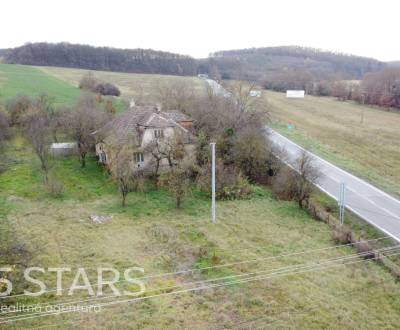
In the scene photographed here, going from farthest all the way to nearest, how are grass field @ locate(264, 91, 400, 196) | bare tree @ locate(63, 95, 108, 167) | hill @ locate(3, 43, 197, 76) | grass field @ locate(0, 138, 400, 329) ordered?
hill @ locate(3, 43, 197, 76) < grass field @ locate(264, 91, 400, 196) < bare tree @ locate(63, 95, 108, 167) < grass field @ locate(0, 138, 400, 329)

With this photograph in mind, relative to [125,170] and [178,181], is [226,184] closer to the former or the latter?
[178,181]

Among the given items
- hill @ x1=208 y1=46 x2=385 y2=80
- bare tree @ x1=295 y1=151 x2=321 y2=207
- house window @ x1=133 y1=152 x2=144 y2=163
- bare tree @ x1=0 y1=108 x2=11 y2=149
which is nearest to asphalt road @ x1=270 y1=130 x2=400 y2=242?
bare tree @ x1=295 y1=151 x2=321 y2=207

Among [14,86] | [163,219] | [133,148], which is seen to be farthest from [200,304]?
[14,86]

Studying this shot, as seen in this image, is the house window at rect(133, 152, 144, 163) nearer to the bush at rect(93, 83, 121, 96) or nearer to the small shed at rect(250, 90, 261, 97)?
the small shed at rect(250, 90, 261, 97)

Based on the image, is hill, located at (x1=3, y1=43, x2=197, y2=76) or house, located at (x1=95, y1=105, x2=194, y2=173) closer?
house, located at (x1=95, y1=105, x2=194, y2=173)

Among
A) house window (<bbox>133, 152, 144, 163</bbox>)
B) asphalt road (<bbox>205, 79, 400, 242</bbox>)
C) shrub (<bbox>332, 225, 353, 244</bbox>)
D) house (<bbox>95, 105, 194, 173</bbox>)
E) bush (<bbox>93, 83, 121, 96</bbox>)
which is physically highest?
bush (<bbox>93, 83, 121, 96</bbox>)

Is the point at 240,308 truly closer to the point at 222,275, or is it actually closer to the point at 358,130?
the point at 222,275

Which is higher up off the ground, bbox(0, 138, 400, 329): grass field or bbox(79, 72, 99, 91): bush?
bbox(79, 72, 99, 91): bush
